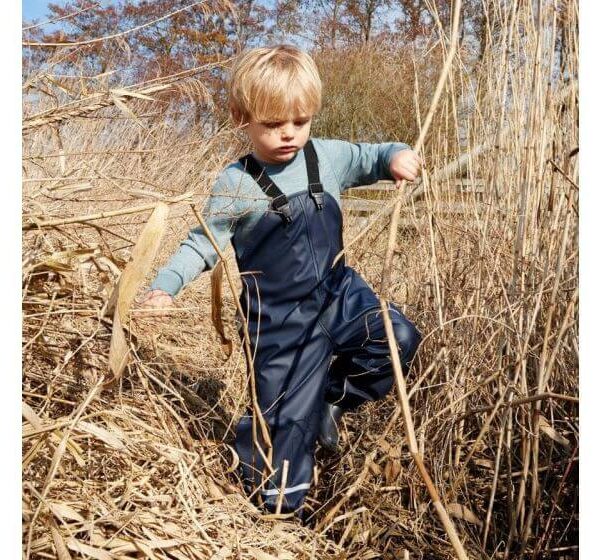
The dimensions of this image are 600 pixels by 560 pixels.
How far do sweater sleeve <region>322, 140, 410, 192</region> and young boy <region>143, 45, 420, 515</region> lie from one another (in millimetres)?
41

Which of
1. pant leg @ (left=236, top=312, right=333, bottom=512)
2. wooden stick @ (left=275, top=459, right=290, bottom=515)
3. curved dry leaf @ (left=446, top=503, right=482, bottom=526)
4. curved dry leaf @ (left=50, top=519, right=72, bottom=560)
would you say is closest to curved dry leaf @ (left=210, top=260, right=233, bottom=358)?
pant leg @ (left=236, top=312, right=333, bottom=512)

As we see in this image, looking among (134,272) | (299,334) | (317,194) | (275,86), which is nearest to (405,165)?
(317,194)

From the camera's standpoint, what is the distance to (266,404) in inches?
66.2

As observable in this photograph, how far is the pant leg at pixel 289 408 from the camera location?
1667 mm

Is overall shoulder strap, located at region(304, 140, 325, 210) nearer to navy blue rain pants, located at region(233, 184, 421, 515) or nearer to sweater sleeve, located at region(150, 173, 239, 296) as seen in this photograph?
navy blue rain pants, located at region(233, 184, 421, 515)

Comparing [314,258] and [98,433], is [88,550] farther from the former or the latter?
[314,258]

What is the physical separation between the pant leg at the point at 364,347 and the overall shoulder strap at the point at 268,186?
237 mm

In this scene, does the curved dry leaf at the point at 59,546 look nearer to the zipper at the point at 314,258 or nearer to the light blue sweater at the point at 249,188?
the light blue sweater at the point at 249,188

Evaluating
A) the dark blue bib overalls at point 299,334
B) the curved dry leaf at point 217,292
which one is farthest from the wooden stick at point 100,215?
the dark blue bib overalls at point 299,334

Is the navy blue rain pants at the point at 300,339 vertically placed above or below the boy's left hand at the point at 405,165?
below

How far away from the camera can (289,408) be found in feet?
5.48

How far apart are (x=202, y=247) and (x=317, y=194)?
0.96 feet

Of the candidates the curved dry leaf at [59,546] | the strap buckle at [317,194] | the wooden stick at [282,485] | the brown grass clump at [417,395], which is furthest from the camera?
the strap buckle at [317,194]

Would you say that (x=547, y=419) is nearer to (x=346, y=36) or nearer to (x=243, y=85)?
(x=243, y=85)
